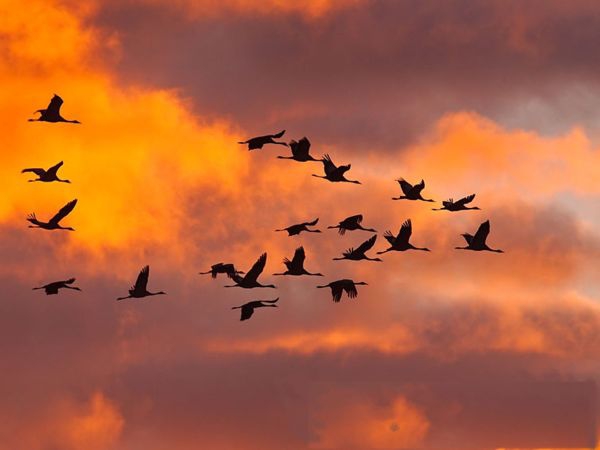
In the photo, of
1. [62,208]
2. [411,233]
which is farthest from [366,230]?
[62,208]

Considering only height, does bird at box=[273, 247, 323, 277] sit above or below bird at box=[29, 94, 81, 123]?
below

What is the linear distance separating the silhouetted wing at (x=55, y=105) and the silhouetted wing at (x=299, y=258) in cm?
1770

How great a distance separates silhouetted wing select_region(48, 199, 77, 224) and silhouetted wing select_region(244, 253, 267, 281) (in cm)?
1196

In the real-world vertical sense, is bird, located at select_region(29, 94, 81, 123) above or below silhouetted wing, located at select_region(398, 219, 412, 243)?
above

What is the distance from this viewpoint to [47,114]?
11600 centimetres

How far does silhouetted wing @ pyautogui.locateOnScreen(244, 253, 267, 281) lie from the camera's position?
115 m

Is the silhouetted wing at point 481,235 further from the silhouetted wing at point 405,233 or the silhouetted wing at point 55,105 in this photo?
the silhouetted wing at point 55,105

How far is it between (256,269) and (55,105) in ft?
53.8

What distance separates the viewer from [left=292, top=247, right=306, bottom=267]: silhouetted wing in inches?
4635

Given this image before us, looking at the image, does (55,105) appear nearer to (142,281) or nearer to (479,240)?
(142,281)

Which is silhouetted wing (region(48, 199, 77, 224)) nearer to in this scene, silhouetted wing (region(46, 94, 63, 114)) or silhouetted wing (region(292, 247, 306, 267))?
silhouetted wing (region(46, 94, 63, 114))

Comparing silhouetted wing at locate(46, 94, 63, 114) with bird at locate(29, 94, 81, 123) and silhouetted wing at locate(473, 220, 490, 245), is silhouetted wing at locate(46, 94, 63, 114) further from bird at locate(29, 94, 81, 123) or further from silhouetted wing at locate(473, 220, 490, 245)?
silhouetted wing at locate(473, 220, 490, 245)

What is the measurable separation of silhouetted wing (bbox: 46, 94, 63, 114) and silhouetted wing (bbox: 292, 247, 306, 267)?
58.1ft

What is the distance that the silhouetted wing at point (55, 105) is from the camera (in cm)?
11481
